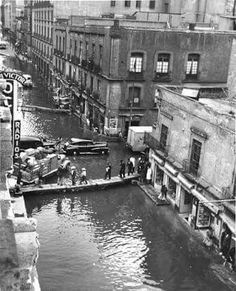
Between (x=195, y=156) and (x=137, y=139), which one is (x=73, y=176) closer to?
(x=195, y=156)

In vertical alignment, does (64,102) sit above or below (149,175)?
above

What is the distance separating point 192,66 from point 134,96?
23.4 feet

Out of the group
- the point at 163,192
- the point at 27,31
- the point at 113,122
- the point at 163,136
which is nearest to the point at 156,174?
the point at 163,192

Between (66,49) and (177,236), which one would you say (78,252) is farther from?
(66,49)

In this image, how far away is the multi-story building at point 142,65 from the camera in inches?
1656

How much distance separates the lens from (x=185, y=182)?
1060 inches

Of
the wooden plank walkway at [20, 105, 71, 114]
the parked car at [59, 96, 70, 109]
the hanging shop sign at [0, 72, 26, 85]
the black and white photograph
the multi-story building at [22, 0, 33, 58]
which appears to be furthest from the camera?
the multi-story building at [22, 0, 33, 58]

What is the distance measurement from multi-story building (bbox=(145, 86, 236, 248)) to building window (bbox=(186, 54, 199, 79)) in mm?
12568

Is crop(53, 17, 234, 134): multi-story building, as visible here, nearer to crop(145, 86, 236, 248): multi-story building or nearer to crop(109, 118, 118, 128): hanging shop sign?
crop(109, 118, 118, 128): hanging shop sign

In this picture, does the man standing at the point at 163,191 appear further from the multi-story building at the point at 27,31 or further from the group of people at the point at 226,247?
the multi-story building at the point at 27,31

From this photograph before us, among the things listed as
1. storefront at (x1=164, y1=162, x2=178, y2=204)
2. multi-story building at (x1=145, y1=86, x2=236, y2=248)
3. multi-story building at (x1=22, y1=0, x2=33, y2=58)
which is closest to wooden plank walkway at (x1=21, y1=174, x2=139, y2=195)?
multi-story building at (x1=145, y1=86, x2=236, y2=248)

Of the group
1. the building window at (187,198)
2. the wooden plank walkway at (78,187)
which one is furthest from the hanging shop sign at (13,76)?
the building window at (187,198)

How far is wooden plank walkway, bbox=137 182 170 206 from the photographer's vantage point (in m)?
29.6

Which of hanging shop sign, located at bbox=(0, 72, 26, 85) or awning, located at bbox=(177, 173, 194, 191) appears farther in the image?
awning, located at bbox=(177, 173, 194, 191)
